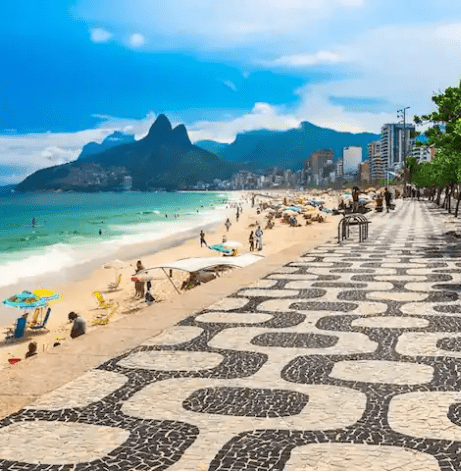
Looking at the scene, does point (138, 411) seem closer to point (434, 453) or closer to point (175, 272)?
point (434, 453)

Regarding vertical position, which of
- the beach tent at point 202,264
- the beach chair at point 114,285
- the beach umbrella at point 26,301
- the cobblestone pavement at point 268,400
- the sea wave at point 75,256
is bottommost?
the sea wave at point 75,256

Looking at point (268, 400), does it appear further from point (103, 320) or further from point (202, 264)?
point (103, 320)

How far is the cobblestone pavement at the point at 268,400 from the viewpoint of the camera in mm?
3066

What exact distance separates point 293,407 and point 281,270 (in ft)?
22.9

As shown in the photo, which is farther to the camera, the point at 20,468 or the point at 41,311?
the point at 41,311

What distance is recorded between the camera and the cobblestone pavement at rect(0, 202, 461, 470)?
307 cm

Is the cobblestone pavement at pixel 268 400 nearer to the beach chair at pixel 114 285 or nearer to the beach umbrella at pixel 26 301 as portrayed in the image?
the beach umbrella at pixel 26 301

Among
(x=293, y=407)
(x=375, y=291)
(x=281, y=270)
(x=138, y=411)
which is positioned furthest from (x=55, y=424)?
(x=281, y=270)

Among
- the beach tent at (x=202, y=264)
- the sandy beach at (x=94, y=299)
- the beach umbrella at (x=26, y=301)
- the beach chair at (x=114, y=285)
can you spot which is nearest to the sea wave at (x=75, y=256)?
the sandy beach at (x=94, y=299)

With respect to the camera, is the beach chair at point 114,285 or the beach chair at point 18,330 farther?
the beach chair at point 114,285

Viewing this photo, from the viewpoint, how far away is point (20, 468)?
9.68 feet

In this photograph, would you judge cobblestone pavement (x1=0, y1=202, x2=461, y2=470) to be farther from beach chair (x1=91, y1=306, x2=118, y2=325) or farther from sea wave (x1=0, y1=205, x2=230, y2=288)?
sea wave (x1=0, y1=205, x2=230, y2=288)

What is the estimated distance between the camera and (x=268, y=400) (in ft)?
12.7

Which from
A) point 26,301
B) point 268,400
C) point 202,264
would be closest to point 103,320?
point 26,301
